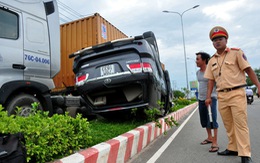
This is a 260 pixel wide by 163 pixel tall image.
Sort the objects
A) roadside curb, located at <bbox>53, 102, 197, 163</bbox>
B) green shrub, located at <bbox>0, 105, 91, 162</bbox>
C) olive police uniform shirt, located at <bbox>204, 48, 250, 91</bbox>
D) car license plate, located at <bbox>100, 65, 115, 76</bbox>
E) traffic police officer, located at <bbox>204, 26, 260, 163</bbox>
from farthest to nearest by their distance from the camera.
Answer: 1. car license plate, located at <bbox>100, 65, 115, 76</bbox>
2. olive police uniform shirt, located at <bbox>204, 48, 250, 91</bbox>
3. traffic police officer, located at <bbox>204, 26, 260, 163</bbox>
4. roadside curb, located at <bbox>53, 102, 197, 163</bbox>
5. green shrub, located at <bbox>0, 105, 91, 162</bbox>

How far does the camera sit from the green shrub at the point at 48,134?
2438 mm

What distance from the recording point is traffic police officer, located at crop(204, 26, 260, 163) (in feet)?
10.7

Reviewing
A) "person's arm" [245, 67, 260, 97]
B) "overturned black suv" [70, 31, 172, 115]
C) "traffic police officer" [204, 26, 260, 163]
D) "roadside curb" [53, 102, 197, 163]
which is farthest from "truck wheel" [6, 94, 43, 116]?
"person's arm" [245, 67, 260, 97]

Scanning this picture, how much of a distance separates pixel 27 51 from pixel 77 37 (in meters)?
3.16

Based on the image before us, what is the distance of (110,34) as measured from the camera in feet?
27.9

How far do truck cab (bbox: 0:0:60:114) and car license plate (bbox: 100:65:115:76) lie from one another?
1098mm

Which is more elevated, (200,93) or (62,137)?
(200,93)

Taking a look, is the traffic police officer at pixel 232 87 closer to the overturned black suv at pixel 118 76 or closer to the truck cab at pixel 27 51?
the overturned black suv at pixel 118 76

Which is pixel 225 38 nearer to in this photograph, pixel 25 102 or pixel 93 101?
pixel 93 101

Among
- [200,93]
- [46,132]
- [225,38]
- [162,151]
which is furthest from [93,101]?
[225,38]

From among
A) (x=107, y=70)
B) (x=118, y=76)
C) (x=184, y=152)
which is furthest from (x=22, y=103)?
(x=184, y=152)

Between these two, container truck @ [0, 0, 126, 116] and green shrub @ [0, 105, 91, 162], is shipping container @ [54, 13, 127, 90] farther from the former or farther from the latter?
A: green shrub @ [0, 105, 91, 162]

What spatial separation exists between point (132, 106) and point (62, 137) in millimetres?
2043

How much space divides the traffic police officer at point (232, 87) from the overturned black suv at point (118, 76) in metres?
1.33
